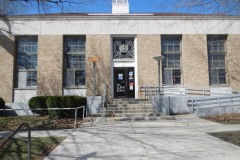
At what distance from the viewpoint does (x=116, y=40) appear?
2250 centimetres

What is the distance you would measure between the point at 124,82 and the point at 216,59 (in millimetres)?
7833

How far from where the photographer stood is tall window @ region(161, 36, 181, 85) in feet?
72.5

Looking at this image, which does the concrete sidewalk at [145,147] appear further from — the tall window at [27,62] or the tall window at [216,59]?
the tall window at [216,59]

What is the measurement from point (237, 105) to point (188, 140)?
32.4ft

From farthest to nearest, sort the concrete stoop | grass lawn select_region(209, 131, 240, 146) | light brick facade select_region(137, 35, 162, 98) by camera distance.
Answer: light brick facade select_region(137, 35, 162, 98) < the concrete stoop < grass lawn select_region(209, 131, 240, 146)

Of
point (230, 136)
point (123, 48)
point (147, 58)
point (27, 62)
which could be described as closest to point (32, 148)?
point (230, 136)

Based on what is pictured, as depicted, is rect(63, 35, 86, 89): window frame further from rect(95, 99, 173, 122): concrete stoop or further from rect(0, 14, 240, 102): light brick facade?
rect(95, 99, 173, 122): concrete stoop

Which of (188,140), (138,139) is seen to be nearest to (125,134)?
(138,139)

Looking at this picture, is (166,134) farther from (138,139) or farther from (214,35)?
(214,35)

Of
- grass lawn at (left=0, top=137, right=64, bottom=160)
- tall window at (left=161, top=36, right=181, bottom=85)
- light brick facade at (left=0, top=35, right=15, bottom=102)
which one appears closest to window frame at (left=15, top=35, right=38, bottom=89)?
light brick facade at (left=0, top=35, right=15, bottom=102)

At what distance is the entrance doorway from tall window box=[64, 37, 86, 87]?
2.72 m

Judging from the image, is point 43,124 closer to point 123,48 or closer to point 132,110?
point 132,110

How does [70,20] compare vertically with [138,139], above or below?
above

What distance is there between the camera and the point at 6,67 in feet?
70.1
